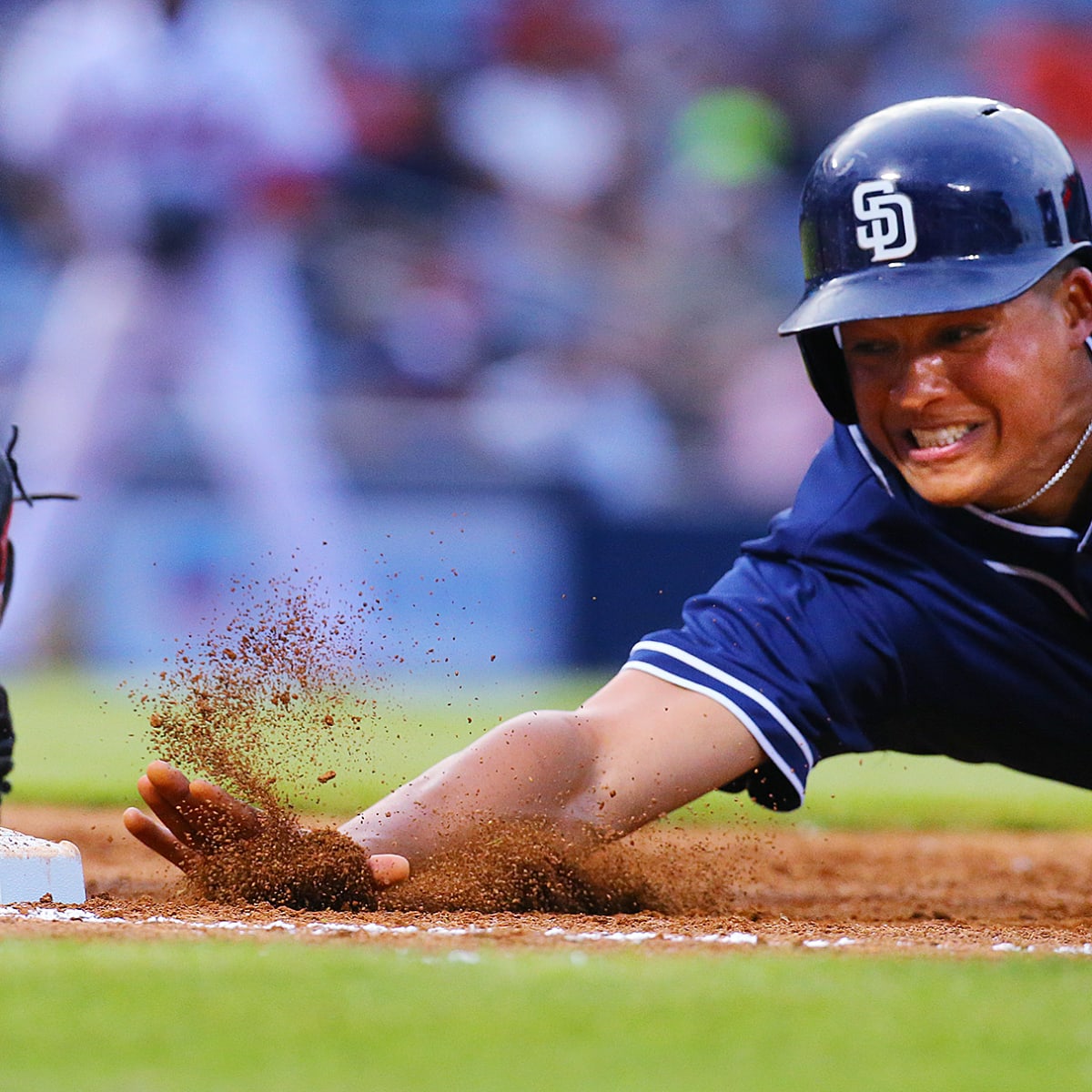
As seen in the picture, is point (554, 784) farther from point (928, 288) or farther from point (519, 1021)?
point (519, 1021)

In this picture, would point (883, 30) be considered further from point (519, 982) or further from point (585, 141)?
point (519, 982)

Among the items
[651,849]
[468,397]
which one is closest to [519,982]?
[651,849]

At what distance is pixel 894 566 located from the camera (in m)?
3.37

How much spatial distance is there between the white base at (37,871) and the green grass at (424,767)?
4.21ft

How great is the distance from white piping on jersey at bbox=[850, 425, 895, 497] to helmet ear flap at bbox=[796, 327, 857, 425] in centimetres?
4

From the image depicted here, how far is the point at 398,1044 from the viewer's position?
1.72m

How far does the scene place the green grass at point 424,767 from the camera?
5820mm

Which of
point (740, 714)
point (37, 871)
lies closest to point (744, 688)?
point (740, 714)

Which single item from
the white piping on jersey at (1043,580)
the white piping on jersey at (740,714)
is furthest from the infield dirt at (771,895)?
the white piping on jersey at (1043,580)

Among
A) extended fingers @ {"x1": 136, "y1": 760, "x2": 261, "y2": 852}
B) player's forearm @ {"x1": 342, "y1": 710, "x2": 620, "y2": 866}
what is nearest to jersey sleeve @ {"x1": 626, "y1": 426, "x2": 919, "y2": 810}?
player's forearm @ {"x1": 342, "y1": 710, "x2": 620, "y2": 866}

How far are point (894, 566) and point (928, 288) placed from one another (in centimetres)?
62

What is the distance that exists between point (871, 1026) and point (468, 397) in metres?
10.5

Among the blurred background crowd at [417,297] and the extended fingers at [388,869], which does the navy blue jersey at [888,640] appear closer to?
the extended fingers at [388,869]

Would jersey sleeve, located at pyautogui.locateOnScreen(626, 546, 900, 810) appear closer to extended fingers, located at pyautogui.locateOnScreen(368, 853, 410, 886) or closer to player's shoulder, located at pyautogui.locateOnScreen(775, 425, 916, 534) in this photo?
player's shoulder, located at pyautogui.locateOnScreen(775, 425, 916, 534)
